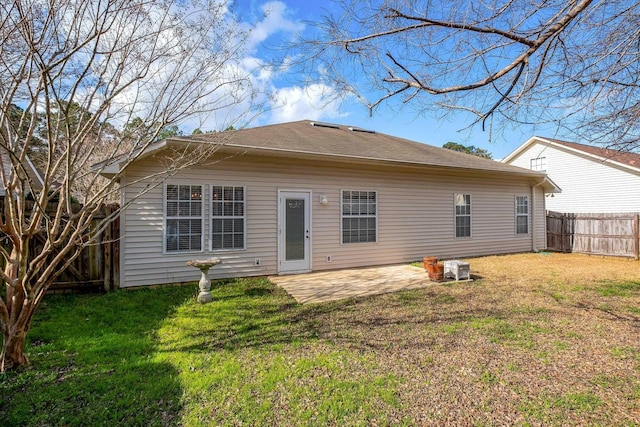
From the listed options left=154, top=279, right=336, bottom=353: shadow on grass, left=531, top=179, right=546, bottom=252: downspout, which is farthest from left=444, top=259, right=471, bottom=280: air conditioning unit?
left=531, top=179, right=546, bottom=252: downspout

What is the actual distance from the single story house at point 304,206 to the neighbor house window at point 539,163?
7.51m

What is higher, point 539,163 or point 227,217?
point 539,163

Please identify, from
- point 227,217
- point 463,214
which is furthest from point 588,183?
point 227,217

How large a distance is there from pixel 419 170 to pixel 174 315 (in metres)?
7.20

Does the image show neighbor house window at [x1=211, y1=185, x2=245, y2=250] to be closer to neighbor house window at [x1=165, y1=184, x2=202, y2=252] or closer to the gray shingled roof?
neighbor house window at [x1=165, y1=184, x2=202, y2=252]

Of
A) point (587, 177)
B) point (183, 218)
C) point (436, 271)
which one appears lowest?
point (436, 271)

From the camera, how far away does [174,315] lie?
474 centimetres

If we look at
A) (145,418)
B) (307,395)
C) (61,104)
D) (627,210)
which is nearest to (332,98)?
(61,104)

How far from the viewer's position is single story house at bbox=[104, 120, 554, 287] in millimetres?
6320

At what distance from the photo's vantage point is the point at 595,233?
37.0ft

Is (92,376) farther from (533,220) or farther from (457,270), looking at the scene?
(533,220)

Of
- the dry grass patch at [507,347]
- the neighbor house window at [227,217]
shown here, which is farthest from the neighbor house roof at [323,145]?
the dry grass patch at [507,347]

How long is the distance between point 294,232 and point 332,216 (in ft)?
3.51

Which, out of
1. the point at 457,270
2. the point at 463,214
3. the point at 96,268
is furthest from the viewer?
the point at 463,214
